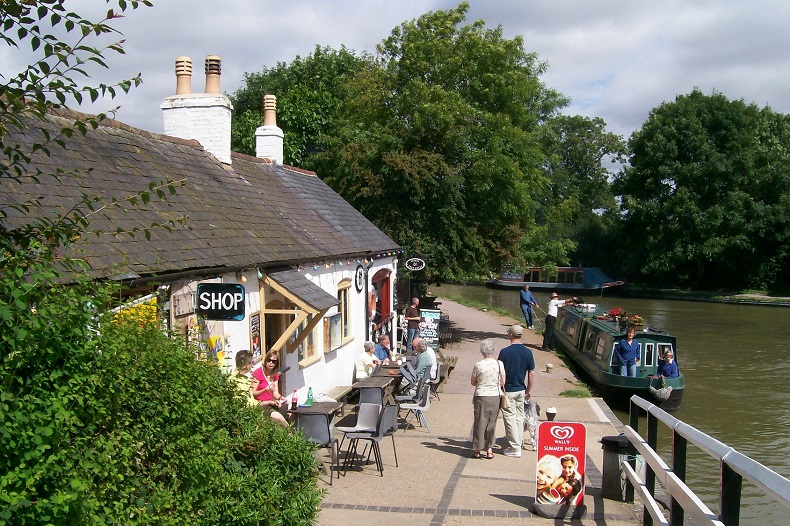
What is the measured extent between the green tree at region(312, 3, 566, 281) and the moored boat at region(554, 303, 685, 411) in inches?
163

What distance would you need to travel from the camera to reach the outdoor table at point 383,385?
11016mm

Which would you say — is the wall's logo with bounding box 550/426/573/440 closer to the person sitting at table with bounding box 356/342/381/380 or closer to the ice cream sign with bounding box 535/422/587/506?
the ice cream sign with bounding box 535/422/587/506

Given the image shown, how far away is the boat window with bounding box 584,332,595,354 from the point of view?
65.9 feet

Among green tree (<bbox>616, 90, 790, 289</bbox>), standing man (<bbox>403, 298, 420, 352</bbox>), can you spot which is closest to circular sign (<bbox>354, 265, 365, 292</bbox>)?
standing man (<bbox>403, 298, 420, 352</bbox>)

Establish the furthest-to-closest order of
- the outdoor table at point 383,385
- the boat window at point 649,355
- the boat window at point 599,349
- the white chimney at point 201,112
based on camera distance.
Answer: the boat window at point 599,349 < the boat window at point 649,355 < the white chimney at point 201,112 < the outdoor table at point 383,385

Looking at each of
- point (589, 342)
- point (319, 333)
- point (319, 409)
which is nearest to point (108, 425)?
point (319, 409)

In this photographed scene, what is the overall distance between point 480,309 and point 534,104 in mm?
11020

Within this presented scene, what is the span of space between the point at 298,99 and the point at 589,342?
21120 millimetres

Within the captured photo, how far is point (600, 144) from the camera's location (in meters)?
72.1

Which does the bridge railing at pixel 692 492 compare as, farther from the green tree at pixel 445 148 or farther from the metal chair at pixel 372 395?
the green tree at pixel 445 148

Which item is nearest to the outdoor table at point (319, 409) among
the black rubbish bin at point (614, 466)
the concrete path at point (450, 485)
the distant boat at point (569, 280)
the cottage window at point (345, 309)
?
the concrete path at point (450, 485)

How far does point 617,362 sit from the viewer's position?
17625 mm

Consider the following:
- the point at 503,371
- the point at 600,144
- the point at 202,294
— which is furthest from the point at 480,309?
the point at 600,144

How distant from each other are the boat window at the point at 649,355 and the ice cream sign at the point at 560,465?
34.8 ft
